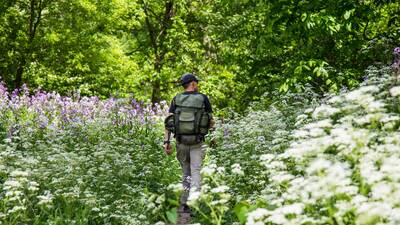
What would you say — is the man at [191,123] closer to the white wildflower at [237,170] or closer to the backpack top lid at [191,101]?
the backpack top lid at [191,101]

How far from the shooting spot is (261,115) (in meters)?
10.7

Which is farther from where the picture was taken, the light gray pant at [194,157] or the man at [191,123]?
the light gray pant at [194,157]

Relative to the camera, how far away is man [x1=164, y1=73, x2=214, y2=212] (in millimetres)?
7895

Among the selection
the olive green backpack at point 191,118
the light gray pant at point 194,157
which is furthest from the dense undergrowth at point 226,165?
the olive green backpack at point 191,118

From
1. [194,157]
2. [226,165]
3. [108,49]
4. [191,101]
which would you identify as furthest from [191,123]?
[108,49]

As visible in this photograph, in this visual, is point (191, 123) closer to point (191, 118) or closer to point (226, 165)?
point (191, 118)

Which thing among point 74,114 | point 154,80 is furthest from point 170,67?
point 74,114

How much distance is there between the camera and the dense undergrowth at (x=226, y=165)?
12.7 feet

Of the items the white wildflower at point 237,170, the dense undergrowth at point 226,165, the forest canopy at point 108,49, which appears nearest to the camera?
the dense undergrowth at point 226,165

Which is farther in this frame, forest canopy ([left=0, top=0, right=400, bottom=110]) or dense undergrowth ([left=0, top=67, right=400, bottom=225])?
forest canopy ([left=0, top=0, right=400, bottom=110])

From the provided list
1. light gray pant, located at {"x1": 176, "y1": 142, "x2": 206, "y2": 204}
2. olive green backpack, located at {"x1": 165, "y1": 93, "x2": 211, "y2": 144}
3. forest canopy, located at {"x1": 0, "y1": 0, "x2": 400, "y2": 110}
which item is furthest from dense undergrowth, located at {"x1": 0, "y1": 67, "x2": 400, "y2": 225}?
forest canopy, located at {"x1": 0, "y1": 0, "x2": 400, "y2": 110}

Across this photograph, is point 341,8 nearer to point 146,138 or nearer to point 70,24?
point 146,138

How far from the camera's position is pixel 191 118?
7.88 meters

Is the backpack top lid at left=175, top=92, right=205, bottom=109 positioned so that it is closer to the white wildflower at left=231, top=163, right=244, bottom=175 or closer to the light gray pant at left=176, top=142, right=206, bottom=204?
the light gray pant at left=176, top=142, right=206, bottom=204
